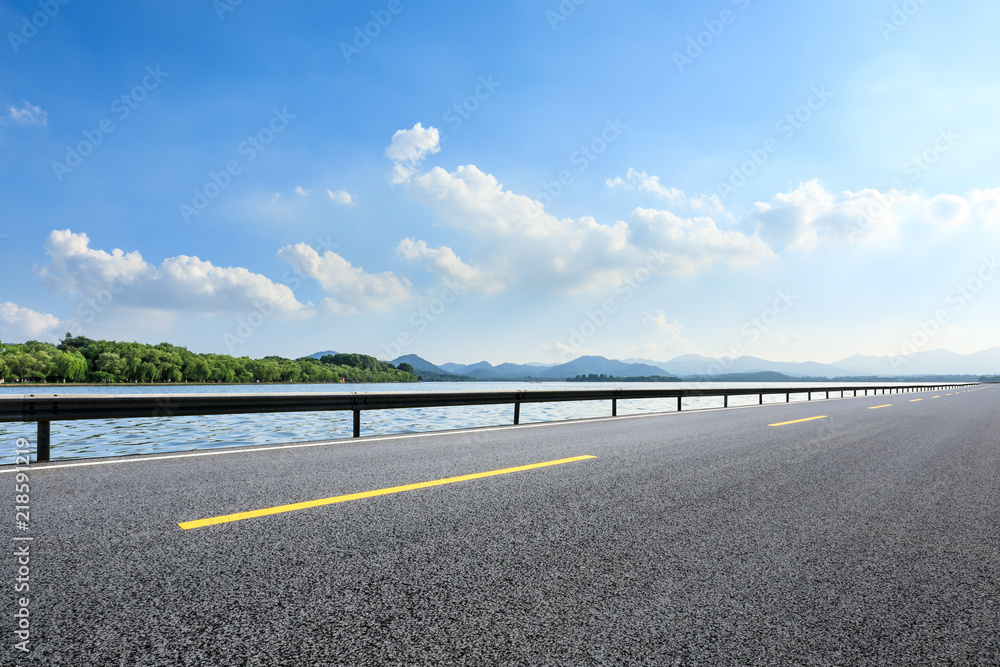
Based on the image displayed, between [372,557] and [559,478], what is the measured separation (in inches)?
112

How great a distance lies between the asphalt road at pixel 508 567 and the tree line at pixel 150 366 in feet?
362

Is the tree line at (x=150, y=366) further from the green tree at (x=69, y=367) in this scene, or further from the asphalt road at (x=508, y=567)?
the asphalt road at (x=508, y=567)

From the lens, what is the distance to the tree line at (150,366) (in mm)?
89625

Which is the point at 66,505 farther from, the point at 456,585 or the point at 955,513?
the point at 955,513

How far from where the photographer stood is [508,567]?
10.1ft

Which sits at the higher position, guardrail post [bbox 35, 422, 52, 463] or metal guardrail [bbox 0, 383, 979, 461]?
metal guardrail [bbox 0, 383, 979, 461]

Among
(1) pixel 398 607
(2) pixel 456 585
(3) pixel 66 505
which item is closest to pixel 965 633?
(2) pixel 456 585

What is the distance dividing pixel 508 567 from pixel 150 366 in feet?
378

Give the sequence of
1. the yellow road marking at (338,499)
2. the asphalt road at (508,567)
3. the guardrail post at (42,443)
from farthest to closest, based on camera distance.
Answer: the guardrail post at (42,443) → the yellow road marking at (338,499) → the asphalt road at (508,567)

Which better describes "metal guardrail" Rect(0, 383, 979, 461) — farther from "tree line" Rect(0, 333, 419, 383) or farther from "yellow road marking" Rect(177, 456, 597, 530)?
"tree line" Rect(0, 333, 419, 383)

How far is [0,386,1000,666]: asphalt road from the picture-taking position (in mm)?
2256

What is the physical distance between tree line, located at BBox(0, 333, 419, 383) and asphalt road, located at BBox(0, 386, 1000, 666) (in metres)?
110

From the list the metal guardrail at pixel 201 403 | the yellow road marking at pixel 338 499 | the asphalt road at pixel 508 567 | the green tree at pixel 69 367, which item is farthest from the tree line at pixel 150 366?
the yellow road marking at pixel 338 499

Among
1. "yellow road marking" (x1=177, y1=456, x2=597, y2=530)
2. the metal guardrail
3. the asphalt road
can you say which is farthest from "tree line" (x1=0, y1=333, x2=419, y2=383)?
"yellow road marking" (x1=177, y1=456, x2=597, y2=530)
